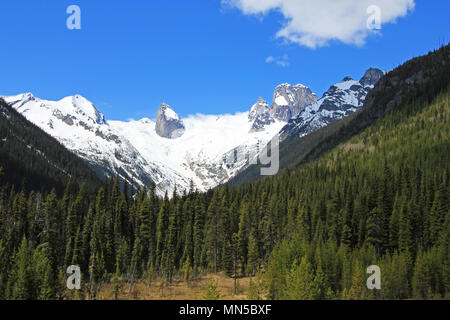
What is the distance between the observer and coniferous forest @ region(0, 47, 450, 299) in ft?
258

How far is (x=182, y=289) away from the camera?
9825 cm

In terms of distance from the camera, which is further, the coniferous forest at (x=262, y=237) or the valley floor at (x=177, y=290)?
the valley floor at (x=177, y=290)

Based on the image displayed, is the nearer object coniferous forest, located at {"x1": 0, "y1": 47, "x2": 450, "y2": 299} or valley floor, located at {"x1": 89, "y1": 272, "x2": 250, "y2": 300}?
coniferous forest, located at {"x1": 0, "y1": 47, "x2": 450, "y2": 299}

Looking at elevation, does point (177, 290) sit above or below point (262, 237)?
below

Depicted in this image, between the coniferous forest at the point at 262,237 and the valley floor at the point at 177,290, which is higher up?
the coniferous forest at the point at 262,237

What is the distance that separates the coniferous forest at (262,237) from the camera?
7862 cm

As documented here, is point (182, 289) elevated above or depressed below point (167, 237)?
below

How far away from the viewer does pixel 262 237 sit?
12388 cm

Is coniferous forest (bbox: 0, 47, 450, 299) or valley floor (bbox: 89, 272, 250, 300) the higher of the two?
coniferous forest (bbox: 0, 47, 450, 299)

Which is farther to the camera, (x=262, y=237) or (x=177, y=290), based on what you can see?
(x=262, y=237)

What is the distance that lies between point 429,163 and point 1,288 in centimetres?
13729
